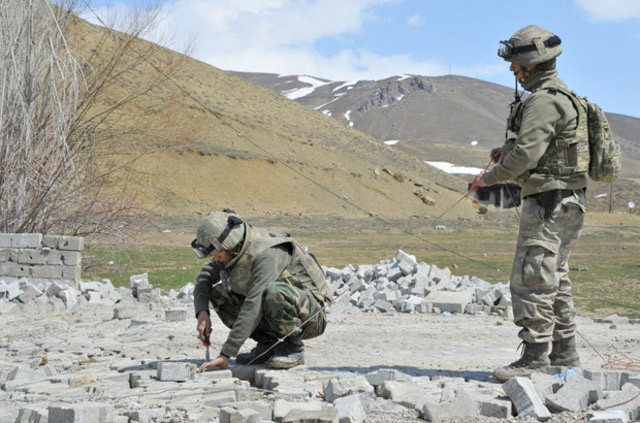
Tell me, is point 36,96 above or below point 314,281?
above

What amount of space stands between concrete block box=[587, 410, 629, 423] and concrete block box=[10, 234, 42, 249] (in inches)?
374

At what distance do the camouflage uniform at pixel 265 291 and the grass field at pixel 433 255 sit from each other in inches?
254

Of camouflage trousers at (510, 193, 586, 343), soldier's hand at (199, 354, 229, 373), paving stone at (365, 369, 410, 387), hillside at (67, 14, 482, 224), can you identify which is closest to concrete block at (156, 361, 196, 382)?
soldier's hand at (199, 354, 229, 373)

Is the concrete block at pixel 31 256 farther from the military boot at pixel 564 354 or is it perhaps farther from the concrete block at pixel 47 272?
the military boot at pixel 564 354

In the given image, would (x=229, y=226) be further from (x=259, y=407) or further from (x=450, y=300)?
(x=450, y=300)

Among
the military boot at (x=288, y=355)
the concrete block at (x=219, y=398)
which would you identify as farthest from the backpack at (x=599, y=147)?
the concrete block at (x=219, y=398)

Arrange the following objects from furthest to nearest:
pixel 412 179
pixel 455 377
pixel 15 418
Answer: pixel 412 179, pixel 455 377, pixel 15 418

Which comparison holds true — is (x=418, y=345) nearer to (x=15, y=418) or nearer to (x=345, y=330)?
(x=345, y=330)

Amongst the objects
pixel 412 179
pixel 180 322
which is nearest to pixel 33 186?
pixel 180 322

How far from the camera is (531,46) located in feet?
Answer: 18.1

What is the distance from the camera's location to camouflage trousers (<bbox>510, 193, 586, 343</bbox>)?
5.42 m

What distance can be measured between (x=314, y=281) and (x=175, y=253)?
1643 cm

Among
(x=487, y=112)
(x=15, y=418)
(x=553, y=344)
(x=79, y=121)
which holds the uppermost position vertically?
(x=487, y=112)

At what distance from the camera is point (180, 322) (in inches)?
339
